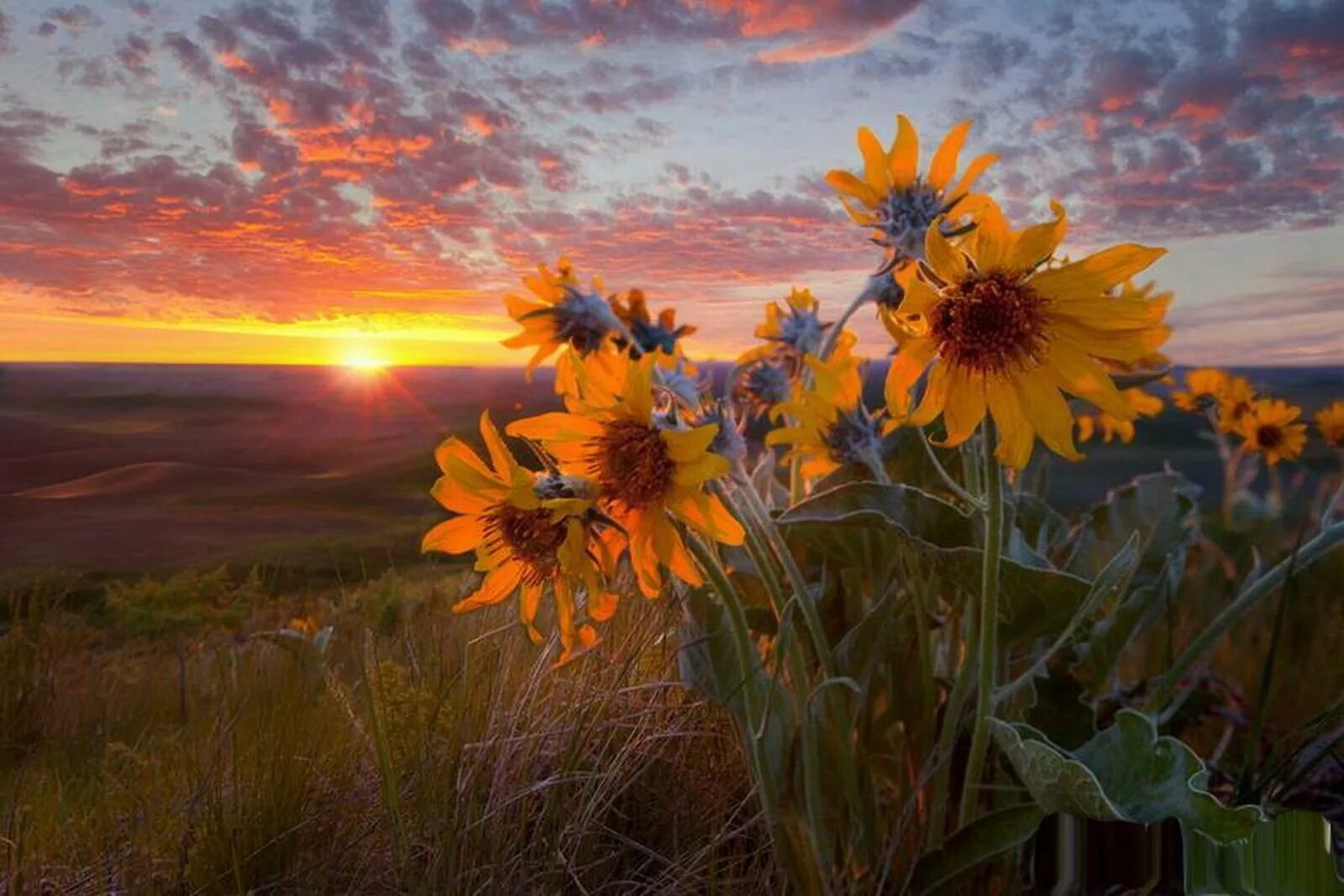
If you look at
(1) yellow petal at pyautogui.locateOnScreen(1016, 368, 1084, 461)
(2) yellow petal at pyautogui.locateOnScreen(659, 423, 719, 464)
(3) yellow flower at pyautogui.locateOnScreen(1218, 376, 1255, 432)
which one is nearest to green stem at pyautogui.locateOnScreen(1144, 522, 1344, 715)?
(1) yellow petal at pyautogui.locateOnScreen(1016, 368, 1084, 461)

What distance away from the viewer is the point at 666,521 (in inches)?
65.4

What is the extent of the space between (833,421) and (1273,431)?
130 inches

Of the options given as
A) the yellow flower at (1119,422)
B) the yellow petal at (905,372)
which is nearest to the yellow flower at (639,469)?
the yellow petal at (905,372)

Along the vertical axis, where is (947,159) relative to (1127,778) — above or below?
above

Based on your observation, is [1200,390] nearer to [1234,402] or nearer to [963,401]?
[1234,402]

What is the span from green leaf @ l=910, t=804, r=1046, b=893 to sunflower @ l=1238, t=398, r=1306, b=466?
11.2ft

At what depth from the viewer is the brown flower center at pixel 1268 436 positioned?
458cm

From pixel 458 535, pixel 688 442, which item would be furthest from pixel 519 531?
pixel 688 442

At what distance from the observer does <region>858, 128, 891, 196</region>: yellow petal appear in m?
2.02

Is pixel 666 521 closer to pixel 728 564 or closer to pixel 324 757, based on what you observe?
pixel 728 564

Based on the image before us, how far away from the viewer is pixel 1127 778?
1563 mm

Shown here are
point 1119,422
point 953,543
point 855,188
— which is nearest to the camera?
point 953,543

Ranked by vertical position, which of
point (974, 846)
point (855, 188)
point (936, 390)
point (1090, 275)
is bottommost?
point (974, 846)

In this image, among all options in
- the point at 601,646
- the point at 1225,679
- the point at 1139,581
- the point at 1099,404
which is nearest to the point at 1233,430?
the point at 1225,679
